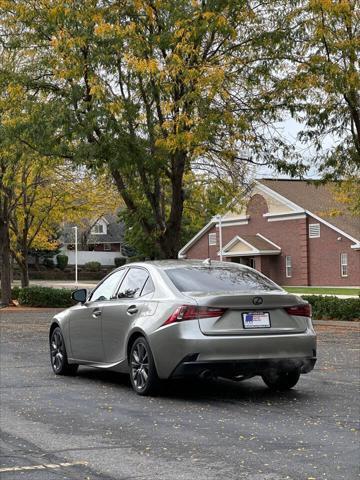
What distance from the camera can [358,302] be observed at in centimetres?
2244

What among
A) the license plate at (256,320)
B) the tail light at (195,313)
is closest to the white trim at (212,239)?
the license plate at (256,320)

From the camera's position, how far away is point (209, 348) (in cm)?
898

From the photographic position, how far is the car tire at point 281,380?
9.91 metres

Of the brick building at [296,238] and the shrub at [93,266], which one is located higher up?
the brick building at [296,238]

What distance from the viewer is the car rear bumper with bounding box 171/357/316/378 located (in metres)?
8.98

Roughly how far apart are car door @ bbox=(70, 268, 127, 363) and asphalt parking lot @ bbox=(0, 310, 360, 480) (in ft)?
1.33

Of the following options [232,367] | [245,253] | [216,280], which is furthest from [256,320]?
[245,253]

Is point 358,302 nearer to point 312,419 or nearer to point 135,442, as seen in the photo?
point 312,419

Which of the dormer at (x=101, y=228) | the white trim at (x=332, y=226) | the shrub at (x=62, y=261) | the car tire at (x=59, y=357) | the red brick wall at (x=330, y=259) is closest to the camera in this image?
the car tire at (x=59, y=357)

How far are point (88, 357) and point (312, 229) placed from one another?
43.0 m

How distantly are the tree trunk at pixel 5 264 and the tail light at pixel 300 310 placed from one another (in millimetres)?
24307

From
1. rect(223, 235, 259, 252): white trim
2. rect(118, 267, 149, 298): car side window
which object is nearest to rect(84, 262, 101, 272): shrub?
rect(223, 235, 259, 252): white trim

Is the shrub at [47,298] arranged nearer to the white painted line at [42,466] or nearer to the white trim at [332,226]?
the white trim at [332,226]

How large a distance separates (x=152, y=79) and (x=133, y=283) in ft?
26.1
